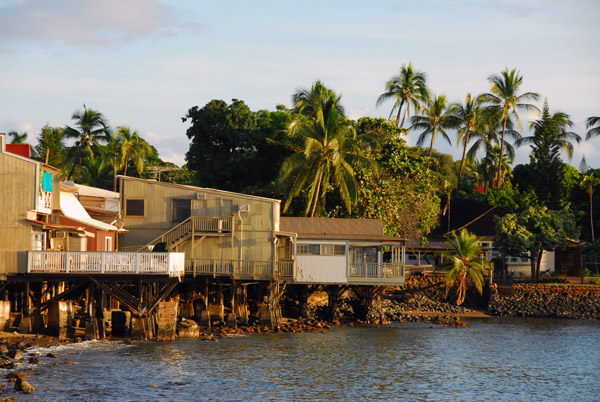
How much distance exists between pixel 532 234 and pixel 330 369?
110 feet

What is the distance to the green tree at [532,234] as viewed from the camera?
64.2 metres

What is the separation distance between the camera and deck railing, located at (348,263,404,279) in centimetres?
4988

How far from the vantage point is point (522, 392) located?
33.1 metres

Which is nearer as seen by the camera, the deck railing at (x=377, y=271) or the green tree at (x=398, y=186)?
the deck railing at (x=377, y=271)

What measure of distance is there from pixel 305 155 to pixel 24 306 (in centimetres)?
2244

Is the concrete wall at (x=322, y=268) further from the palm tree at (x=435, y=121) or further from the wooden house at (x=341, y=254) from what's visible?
the palm tree at (x=435, y=121)

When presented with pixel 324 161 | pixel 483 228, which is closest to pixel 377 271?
pixel 324 161

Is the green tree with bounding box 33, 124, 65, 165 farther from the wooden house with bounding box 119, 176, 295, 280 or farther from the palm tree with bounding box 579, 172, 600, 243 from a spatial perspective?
the palm tree with bounding box 579, 172, 600, 243

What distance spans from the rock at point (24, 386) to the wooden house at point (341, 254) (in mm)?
21956

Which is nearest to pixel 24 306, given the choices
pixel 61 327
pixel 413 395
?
pixel 61 327

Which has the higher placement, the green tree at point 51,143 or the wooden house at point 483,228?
the green tree at point 51,143

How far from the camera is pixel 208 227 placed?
154 ft

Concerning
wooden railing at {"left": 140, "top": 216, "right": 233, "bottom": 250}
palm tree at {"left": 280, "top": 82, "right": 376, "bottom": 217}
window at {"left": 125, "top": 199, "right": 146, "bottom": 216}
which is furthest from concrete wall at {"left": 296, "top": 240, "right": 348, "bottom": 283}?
window at {"left": 125, "top": 199, "right": 146, "bottom": 216}

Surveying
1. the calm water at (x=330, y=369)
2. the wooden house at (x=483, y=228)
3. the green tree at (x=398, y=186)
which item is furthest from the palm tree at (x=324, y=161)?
the wooden house at (x=483, y=228)
